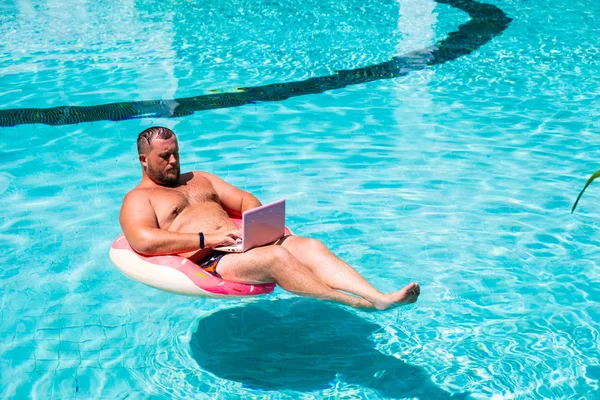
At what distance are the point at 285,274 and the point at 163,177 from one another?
100 cm

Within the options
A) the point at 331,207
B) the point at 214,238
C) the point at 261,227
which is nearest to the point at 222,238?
the point at 214,238

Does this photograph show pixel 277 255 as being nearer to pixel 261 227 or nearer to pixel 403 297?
pixel 261 227

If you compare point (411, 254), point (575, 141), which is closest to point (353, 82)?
point (575, 141)

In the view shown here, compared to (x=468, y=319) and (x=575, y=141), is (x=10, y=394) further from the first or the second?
Result: (x=575, y=141)

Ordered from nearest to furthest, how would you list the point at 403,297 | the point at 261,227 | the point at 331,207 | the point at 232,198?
1. the point at 403,297
2. the point at 261,227
3. the point at 232,198
4. the point at 331,207

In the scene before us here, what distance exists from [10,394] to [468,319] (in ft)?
8.11

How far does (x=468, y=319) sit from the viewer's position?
4207 mm

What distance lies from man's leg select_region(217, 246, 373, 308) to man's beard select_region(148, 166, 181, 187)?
2.47 feet

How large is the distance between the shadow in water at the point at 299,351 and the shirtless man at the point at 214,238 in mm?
385

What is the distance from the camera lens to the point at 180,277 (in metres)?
3.41

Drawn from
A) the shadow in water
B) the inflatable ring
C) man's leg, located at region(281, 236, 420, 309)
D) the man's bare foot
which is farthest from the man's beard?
the man's bare foot

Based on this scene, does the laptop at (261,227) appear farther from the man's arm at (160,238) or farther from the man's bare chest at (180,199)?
the man's bare chest at (180,199)

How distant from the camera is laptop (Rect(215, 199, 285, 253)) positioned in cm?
340

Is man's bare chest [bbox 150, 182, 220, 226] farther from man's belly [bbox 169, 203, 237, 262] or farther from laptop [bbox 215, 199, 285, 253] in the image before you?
laptop [bbox 215, 199, 285, 253]
